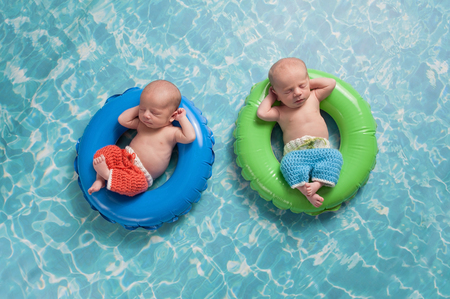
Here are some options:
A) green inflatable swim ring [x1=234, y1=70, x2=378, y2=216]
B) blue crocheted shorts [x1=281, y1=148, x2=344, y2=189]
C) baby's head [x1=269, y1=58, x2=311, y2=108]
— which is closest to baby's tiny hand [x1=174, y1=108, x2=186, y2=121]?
green inflatable swim ring [x1=234, y1=70, x2=378, y2=216]

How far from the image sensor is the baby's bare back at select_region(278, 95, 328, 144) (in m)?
1.73

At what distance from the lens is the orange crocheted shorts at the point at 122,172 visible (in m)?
1.60

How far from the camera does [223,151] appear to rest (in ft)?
6.48

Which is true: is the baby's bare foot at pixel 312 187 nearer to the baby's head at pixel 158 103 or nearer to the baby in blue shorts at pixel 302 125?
the baby in blue shorts at pixel 302 125

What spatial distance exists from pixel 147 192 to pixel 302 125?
0.95 metres

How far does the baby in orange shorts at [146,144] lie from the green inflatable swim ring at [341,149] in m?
0.35

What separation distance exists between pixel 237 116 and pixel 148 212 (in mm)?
808

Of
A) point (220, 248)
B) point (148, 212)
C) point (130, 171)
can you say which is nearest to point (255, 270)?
point (220, 248)

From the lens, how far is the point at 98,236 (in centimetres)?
191

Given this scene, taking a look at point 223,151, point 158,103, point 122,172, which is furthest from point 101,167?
point 223,151

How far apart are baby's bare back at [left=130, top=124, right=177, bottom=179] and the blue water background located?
1.20 feet

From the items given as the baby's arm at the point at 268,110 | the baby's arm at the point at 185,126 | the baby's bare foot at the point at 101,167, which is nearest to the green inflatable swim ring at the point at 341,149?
the baby's arm at the point at 268,110

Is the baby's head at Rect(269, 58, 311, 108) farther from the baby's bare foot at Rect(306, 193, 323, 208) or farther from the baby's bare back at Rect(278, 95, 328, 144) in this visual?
the baby's bare foot at Rect(306, 193, 323, 208)

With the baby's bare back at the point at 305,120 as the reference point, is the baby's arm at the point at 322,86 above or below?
above
